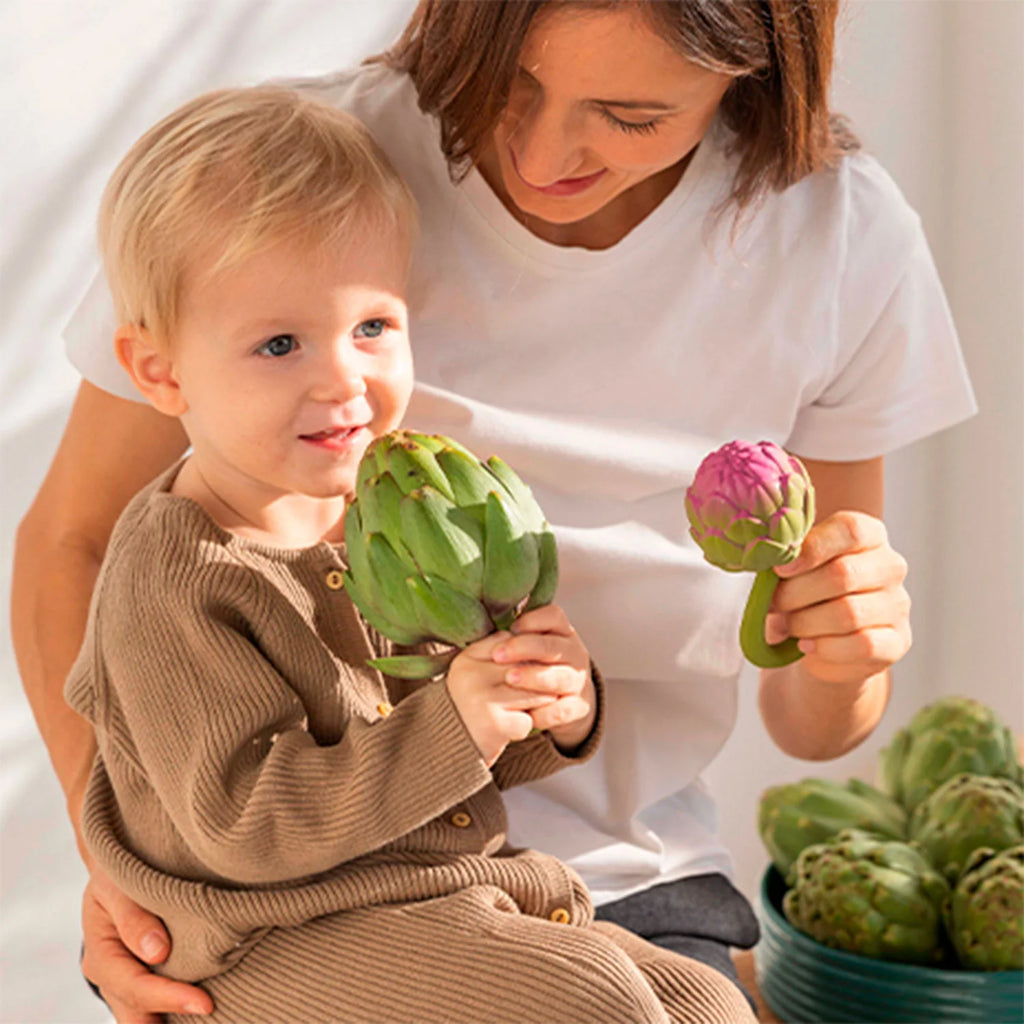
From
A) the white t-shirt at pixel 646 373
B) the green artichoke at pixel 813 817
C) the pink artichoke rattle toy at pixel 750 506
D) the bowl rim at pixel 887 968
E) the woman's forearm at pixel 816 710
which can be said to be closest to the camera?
the pink artichoke rattle toy at pixel 750 506

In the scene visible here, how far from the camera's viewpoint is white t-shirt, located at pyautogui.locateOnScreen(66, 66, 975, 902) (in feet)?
4.17

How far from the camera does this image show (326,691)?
110 centimetres

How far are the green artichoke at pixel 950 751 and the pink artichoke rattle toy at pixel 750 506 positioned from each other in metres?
0.95

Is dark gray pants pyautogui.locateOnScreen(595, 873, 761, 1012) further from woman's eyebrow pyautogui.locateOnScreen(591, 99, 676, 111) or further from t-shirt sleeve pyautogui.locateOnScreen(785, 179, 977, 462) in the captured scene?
woman's eyebrow pyautogui.locateOnScreen(591, 99, 676, 111)

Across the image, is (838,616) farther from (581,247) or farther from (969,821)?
(969,821)

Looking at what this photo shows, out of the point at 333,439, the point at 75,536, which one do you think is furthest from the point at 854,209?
the point at 75,536

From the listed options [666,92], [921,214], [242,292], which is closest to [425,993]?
[242,292]

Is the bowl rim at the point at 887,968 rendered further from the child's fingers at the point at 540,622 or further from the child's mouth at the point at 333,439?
the child's mouth at the point at 333,439

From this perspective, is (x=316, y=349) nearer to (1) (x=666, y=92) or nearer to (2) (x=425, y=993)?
(1) (x=666, y=92)

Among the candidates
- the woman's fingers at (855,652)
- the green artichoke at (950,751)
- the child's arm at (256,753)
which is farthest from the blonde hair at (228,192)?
the green artichoke at (950,751)

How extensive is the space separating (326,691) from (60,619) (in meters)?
0.37

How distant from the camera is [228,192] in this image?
1.05 meters

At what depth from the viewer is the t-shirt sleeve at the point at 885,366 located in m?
1.35

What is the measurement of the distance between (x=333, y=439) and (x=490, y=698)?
0.77 feet
